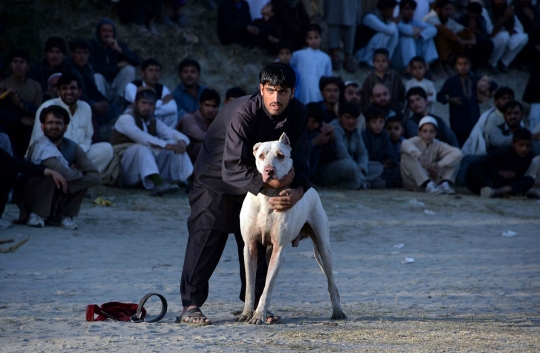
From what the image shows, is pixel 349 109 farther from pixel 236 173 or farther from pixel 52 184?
pixel 236 173

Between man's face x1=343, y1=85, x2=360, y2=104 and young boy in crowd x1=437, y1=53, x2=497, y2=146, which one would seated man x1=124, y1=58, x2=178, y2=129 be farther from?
young boy in crowd x1=437, y1=53, x2=497, y2=146

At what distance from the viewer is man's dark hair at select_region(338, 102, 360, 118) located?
502 inches

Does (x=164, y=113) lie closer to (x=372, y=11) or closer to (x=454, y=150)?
(x=454, y=150)

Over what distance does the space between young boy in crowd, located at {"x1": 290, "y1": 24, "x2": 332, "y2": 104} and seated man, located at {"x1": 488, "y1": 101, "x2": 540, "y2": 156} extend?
307 centimetres

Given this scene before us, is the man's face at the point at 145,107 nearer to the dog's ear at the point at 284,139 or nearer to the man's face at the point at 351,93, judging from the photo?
the man's face at the point at 351,93

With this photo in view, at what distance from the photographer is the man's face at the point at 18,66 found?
11547mm

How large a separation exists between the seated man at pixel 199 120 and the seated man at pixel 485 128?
177 inches

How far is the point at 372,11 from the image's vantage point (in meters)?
17.0

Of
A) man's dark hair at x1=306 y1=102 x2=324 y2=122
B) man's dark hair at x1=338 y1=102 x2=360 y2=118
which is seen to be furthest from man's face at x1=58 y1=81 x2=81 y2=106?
man's dark hair at x1=338 y1=102 x2=360 y2=118

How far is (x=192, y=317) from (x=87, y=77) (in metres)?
7.83

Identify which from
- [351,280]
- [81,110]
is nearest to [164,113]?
[81,110]

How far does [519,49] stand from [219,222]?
15140mm

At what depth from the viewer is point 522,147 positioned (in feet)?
42.1

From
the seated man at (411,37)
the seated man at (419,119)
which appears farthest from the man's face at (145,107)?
the seated man at (411,37)
